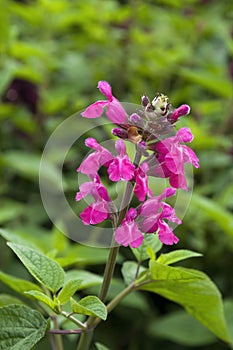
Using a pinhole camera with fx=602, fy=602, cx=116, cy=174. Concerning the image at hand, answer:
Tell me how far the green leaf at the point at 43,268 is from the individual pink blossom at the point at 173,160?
0.59 ft

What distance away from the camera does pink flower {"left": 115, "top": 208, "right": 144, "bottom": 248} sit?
2.34 feet

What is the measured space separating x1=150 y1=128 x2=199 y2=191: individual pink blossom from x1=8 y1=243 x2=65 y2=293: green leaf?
178 mm

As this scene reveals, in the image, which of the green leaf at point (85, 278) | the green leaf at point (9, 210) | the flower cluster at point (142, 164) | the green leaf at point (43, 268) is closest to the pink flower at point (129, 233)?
the flower cluster at point (142, 164)

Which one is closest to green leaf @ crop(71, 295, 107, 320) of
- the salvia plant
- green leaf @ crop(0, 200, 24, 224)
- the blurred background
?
the salvia plant

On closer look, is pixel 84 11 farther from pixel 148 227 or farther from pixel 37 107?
pixel 148 227

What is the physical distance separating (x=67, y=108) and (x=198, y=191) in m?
0.51

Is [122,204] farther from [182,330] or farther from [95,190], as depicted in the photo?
[182,330]

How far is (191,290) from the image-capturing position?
87cm

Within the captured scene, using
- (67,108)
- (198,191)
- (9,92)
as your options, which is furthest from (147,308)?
(9,92)

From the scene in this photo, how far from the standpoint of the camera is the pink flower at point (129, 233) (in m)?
0.71

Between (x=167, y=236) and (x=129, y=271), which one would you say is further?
(x=129, y=271)

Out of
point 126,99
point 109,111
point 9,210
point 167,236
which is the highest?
point 109,111

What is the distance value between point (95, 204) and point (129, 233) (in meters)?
0.06

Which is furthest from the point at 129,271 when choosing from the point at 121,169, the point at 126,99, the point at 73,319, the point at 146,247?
the point at 126,99
